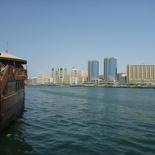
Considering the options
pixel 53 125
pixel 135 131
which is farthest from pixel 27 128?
pixel 135 131

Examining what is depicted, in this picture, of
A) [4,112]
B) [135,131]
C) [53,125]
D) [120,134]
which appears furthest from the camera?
[53,125]

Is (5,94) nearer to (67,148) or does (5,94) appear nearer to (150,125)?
(67,148)

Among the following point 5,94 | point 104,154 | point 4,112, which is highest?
point 5,94

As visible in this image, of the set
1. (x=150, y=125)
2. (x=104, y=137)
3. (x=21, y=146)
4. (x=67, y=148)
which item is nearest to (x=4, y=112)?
(x=21, y=146)

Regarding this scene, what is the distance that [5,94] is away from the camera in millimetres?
20781

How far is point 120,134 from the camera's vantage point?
21562mm

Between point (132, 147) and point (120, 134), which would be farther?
point (120, 134)

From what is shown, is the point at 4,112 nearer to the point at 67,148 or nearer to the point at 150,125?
the point at 67,148

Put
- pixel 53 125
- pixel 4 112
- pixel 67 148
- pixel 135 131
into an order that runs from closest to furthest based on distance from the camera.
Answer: pixel 67 148, pixel 4 112, pixel 135 131, pixel 53 125

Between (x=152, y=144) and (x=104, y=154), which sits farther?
(x=152, y=144)

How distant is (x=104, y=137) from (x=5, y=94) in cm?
883

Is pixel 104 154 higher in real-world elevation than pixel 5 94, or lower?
lower

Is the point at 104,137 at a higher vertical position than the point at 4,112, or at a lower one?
lower

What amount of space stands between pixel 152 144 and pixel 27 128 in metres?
11.6
